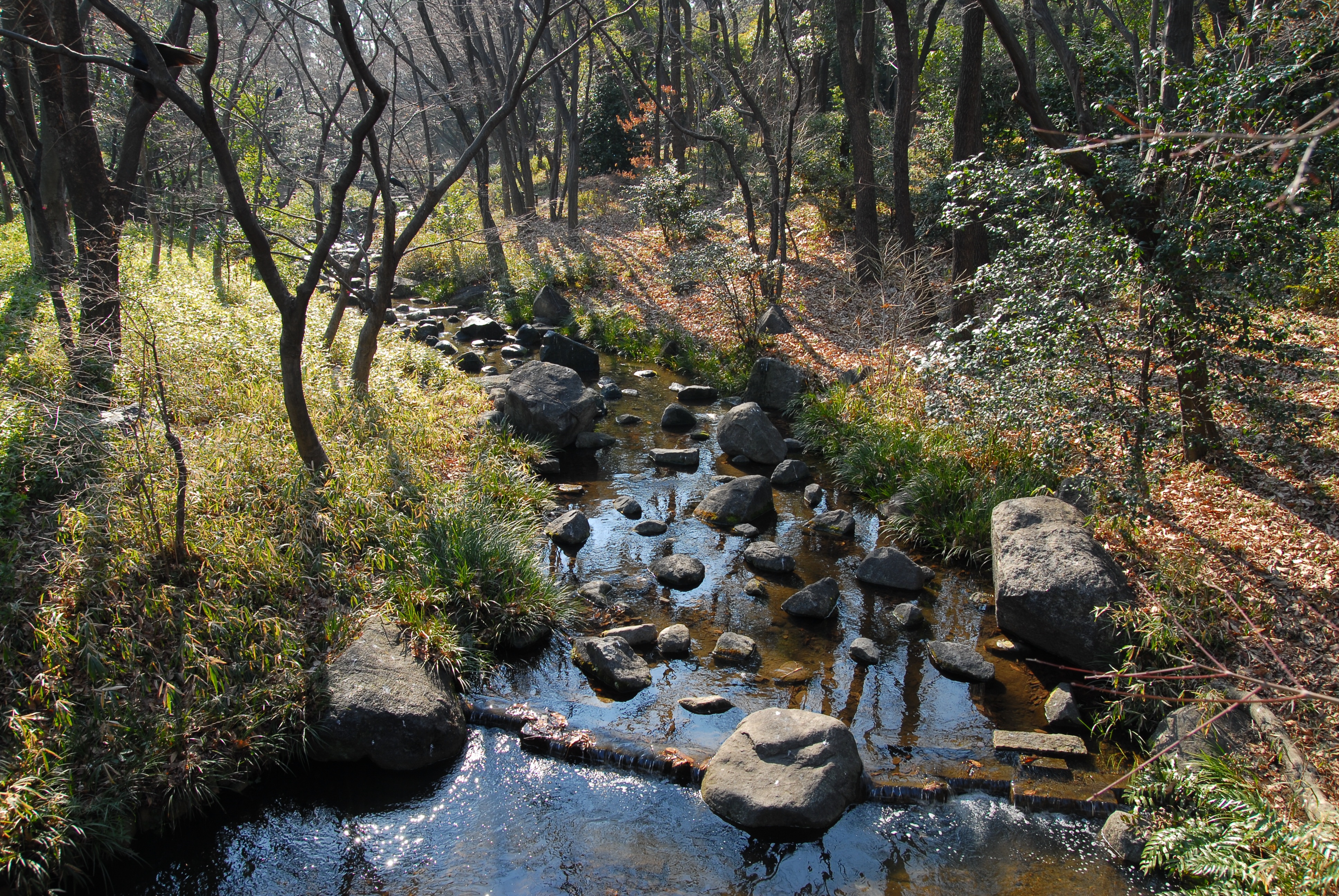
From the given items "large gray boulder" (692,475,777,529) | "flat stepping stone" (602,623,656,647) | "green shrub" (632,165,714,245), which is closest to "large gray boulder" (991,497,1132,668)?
"large gray boulder" (692,475,777,529)

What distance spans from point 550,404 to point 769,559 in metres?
3.98

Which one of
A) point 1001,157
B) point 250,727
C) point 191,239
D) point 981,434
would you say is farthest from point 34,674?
point 191,239

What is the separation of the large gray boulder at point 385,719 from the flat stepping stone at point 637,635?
1412 millimetres

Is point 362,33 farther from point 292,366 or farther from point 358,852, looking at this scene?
point 358,852

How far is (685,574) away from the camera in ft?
23.3

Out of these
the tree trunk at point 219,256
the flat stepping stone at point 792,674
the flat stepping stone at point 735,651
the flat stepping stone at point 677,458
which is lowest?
the flat stepping stone at point 792,674

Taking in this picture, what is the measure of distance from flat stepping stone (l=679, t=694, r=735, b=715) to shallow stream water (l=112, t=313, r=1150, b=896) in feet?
0.22

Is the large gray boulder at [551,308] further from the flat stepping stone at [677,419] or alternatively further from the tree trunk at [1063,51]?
the tree trunk at [1063,51]

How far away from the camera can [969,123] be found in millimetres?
10258

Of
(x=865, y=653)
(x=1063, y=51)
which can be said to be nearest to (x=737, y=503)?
(x=865, y=653)

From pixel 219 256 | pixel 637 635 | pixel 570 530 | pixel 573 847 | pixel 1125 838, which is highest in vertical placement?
pixel 219 256

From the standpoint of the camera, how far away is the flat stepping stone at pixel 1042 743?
502 centimetres

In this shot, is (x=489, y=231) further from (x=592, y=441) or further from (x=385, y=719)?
(x=385, y=719)

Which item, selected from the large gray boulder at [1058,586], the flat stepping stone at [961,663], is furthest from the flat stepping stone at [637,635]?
the large gray boulder at [1058,586]
